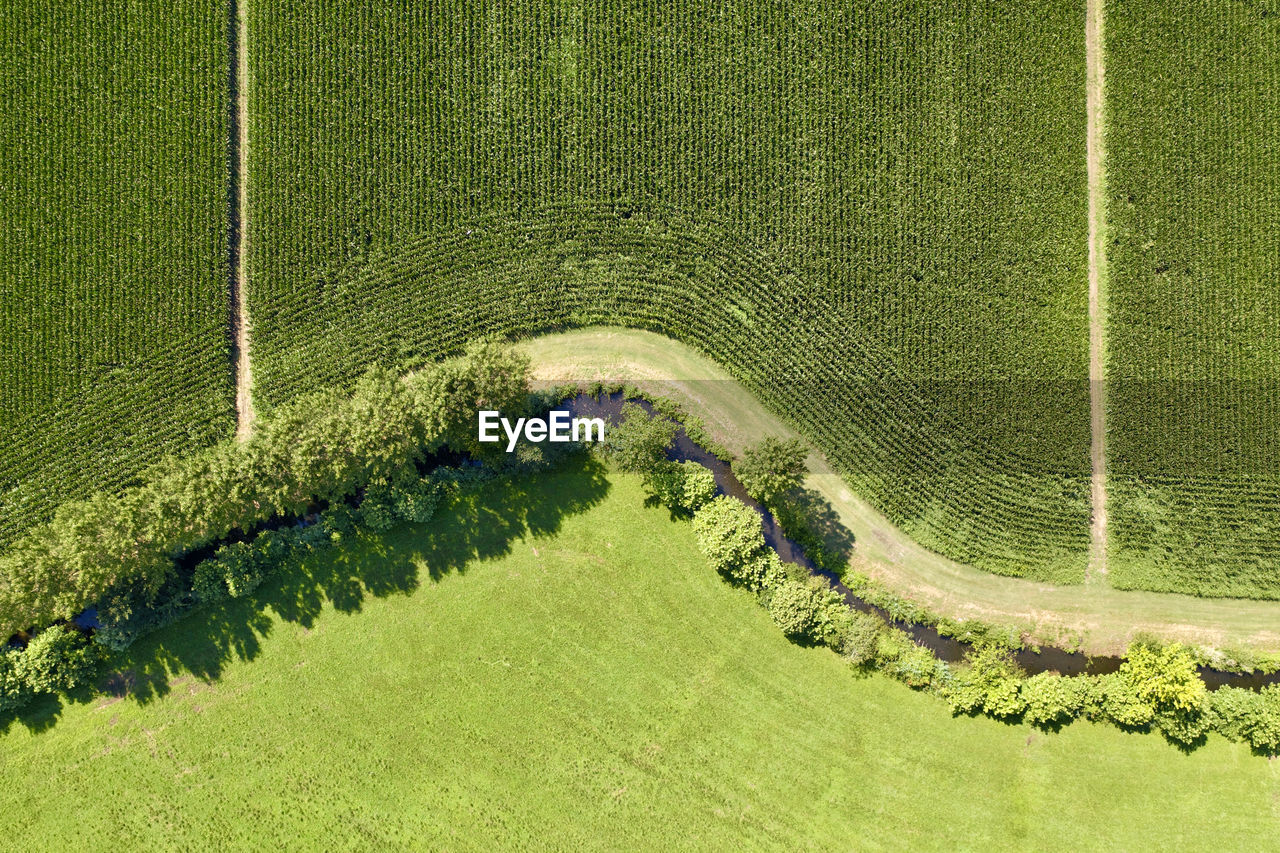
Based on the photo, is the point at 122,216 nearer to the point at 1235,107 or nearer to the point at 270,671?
the point at 270,671

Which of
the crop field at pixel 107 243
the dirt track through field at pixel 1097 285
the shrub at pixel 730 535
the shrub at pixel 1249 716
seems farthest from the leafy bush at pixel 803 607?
the crop field at pixel 107 243

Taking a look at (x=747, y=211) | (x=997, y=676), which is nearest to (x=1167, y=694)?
(x=997, y=676)

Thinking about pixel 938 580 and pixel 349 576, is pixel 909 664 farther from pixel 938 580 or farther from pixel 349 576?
pixel 349 576

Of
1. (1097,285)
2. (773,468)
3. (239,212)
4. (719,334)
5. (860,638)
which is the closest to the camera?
(773,468)

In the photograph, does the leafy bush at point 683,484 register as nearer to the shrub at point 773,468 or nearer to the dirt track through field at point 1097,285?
the shrub at point 773,468

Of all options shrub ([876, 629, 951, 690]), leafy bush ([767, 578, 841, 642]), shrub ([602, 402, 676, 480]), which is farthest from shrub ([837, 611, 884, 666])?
shrub ([602, 402, 676, 480])

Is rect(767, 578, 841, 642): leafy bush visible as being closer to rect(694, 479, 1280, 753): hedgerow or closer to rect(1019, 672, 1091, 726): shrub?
rect(694, 479, 1280, 753): hedgerow
